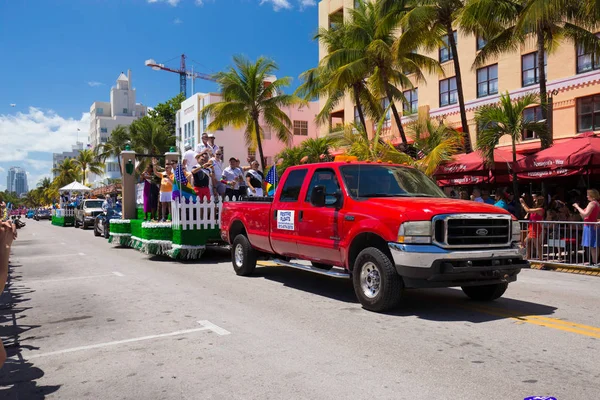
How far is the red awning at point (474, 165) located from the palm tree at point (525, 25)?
1.82 m

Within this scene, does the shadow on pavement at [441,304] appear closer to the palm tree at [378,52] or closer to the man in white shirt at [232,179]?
the man in white shirt at [232,179]

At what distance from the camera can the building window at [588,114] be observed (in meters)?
21.8

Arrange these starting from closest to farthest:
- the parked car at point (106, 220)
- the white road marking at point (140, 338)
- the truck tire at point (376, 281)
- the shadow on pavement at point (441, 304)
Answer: the white road marking at point (140, 338) → the truck tire at point (376, 281) → the shadow on pavement at point (441, 304) → the parked car at point (106, 220)

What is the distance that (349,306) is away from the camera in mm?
6855

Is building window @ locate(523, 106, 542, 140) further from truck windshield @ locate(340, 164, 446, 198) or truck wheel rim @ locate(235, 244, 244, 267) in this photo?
truck wheel rim @ locate(235, 244, 244, 267)

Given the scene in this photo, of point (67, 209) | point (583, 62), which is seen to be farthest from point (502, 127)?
point (67, 209)

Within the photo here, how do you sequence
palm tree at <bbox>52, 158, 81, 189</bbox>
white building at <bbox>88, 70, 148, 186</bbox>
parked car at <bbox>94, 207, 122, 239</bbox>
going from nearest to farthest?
parked car at <bbox>94, 207, 122, 239</bbox> < palm tree at <bbox>52, 158, 81, 189</bbox> < white building at <bbox>88, 70, 148, 186</bbox>

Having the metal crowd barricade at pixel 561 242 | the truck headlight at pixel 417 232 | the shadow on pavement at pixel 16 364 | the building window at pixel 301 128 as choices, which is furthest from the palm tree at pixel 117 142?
the truck headlight at pixel 417 232

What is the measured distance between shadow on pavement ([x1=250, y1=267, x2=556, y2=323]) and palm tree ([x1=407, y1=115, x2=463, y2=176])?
8811 mm

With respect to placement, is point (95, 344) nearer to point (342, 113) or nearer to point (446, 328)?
point (446, 328)

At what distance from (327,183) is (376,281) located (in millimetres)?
1831

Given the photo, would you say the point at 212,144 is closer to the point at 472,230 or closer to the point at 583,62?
the point at 472,230

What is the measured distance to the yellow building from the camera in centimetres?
2219

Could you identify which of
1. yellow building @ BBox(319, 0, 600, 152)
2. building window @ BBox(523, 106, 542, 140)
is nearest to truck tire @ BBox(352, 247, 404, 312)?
yellow building @ BBox(319, 0, 600, 152)
